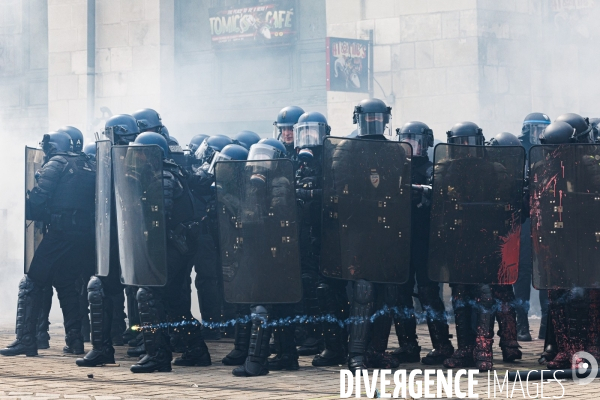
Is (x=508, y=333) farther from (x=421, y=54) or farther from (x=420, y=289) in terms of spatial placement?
(x=421, y=54)

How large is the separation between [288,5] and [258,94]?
193 centimetres

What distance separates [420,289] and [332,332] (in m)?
0.81

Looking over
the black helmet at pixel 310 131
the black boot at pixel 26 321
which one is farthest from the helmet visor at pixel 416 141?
the black boot at pixel 26 321

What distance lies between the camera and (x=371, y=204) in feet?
26.4

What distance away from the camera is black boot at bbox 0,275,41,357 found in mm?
9641

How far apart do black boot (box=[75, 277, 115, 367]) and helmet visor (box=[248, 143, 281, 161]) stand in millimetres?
1701

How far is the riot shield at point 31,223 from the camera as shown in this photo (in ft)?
32.6

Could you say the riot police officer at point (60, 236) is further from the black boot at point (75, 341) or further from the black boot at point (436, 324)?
the black boot at point (436, 324)

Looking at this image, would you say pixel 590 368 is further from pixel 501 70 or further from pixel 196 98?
pixel 196 98

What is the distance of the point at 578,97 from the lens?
59.4ft

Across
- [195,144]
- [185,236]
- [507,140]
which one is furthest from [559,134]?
[195,144]

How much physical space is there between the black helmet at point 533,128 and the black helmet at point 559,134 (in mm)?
2658

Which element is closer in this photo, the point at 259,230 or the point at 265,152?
the point at 259,230

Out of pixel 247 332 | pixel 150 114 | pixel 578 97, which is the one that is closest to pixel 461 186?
pixel 247 332
